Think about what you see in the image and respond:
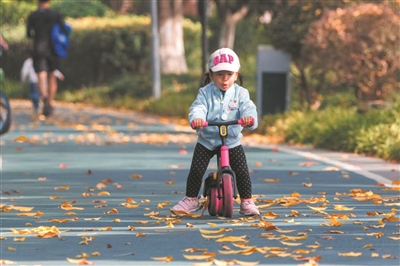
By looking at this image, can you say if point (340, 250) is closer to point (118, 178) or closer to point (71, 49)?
point (118, 178)

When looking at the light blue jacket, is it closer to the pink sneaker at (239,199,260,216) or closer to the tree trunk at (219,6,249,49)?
the pink sneaker at (239,199,260,216)

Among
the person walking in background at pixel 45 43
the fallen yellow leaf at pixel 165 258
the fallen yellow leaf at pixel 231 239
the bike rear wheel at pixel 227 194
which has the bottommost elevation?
the fallen yellow leaf at pixel 165 258

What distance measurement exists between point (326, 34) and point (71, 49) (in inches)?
716

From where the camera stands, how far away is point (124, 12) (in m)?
46.6

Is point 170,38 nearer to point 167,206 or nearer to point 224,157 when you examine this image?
point 167,206

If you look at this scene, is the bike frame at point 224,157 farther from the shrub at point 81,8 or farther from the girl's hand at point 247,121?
the shrub at point 81,8

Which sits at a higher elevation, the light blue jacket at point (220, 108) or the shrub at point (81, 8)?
the shrub at point (81, 8)

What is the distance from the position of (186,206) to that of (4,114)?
8672 millimetres

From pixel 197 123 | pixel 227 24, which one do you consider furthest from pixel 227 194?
pixel 227 24

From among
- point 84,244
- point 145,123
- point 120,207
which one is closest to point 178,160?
point 120,207

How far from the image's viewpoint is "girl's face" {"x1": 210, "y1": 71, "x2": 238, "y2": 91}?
9.52 m

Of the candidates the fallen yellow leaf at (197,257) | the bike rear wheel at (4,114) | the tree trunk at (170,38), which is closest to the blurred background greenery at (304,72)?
the tree trunk at (170,38)

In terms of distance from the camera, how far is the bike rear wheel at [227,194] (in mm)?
9305

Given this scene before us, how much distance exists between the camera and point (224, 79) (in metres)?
9.52
